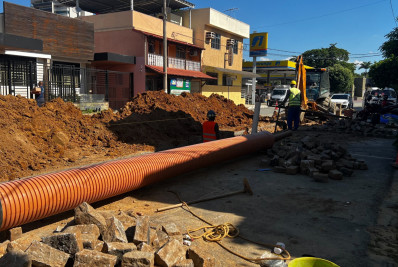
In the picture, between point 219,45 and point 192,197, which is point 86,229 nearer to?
point 192,197

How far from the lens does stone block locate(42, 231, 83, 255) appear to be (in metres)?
2.97

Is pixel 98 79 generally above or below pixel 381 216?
above

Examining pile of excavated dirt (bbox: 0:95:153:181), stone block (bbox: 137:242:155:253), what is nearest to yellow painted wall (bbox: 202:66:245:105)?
pile of excavated dirt (bbox: 0:95:153:181)

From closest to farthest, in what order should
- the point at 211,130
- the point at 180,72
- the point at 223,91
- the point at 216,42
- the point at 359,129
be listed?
the point at 211,130
the point at 359,129
the point at 180,72
the point at 216,42
the point at 223,91

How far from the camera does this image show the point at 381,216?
4465mm

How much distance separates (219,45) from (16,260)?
3325 cm

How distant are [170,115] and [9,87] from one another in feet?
30.2

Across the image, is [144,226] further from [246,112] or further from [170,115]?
[246,112]

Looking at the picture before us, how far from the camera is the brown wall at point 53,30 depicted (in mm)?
16844

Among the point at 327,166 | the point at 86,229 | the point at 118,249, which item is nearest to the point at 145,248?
the point at 118,249

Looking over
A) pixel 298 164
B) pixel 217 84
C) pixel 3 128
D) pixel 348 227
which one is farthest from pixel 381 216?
pixel 217 84

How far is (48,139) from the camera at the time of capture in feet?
Answer: 27.3

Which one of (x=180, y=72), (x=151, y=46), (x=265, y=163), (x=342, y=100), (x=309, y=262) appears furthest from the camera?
(x=342, y=100)

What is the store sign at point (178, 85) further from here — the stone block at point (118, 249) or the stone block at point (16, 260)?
the stone block at point (16, 260)
